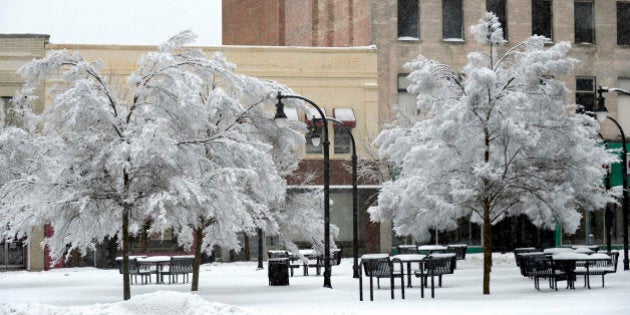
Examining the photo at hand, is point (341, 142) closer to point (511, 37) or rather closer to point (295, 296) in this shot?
point (511, 37)

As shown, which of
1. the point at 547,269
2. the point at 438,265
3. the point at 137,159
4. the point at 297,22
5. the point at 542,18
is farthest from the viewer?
the point at 297,22

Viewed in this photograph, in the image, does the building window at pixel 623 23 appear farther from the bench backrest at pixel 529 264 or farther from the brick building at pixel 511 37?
the bench backrest at pixel 529 264

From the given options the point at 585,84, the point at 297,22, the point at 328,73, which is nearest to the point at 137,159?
the point at 328,73

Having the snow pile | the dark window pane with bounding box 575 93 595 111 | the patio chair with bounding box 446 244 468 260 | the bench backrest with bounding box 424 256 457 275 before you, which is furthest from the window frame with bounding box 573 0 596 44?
the snow pile

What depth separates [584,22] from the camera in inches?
1957

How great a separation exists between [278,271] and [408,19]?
66.3 ft

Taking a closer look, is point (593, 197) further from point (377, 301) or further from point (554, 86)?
point (377, 301)

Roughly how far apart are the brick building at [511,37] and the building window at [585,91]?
3cm

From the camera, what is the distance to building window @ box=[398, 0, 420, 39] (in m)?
47.7

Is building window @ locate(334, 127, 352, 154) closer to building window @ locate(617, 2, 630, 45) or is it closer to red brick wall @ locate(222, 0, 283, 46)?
red brick wall @ locate(222, 0, 283, 46)

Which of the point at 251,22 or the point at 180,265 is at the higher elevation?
the point at 251,22

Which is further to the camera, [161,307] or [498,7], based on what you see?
[498,7]

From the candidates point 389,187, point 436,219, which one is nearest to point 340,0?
point 389,187

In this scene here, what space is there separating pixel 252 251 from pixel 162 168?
22695 mm
